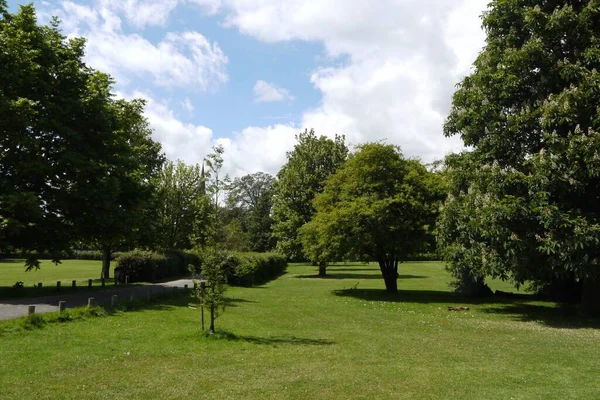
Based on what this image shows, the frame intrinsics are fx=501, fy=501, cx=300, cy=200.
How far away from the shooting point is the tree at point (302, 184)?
51688 millimetres

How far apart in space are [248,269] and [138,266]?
26.2 feet

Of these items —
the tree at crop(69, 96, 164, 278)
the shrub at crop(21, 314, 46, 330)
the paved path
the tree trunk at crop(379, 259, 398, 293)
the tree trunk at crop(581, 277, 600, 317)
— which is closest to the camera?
the shrub at crop(21, 314, 46, 330)

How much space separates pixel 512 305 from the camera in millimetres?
25656

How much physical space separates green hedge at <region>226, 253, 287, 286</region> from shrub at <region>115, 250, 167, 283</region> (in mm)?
6035

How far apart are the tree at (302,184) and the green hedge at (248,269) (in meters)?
4.34

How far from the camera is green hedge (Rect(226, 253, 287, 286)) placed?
3516 cm

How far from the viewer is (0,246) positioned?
24500 millimetres

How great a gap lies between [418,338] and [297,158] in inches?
1612

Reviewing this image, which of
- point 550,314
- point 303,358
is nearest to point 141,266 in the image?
point 550,314

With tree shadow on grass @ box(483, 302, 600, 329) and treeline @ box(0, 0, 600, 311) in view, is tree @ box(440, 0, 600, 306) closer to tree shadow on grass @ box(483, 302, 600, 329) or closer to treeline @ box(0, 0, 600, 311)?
treeline @ box(0, 0, 600, 311)

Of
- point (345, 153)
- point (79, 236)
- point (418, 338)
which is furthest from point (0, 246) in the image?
point (345, 153)

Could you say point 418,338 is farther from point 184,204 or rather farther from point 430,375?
point 184,204

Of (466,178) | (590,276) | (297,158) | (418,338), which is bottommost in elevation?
(418,338)

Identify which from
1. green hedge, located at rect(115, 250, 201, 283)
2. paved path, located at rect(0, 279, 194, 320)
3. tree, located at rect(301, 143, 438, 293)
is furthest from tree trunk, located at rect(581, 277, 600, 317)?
green hedge, located at rect(115, 250, 201, 283)
